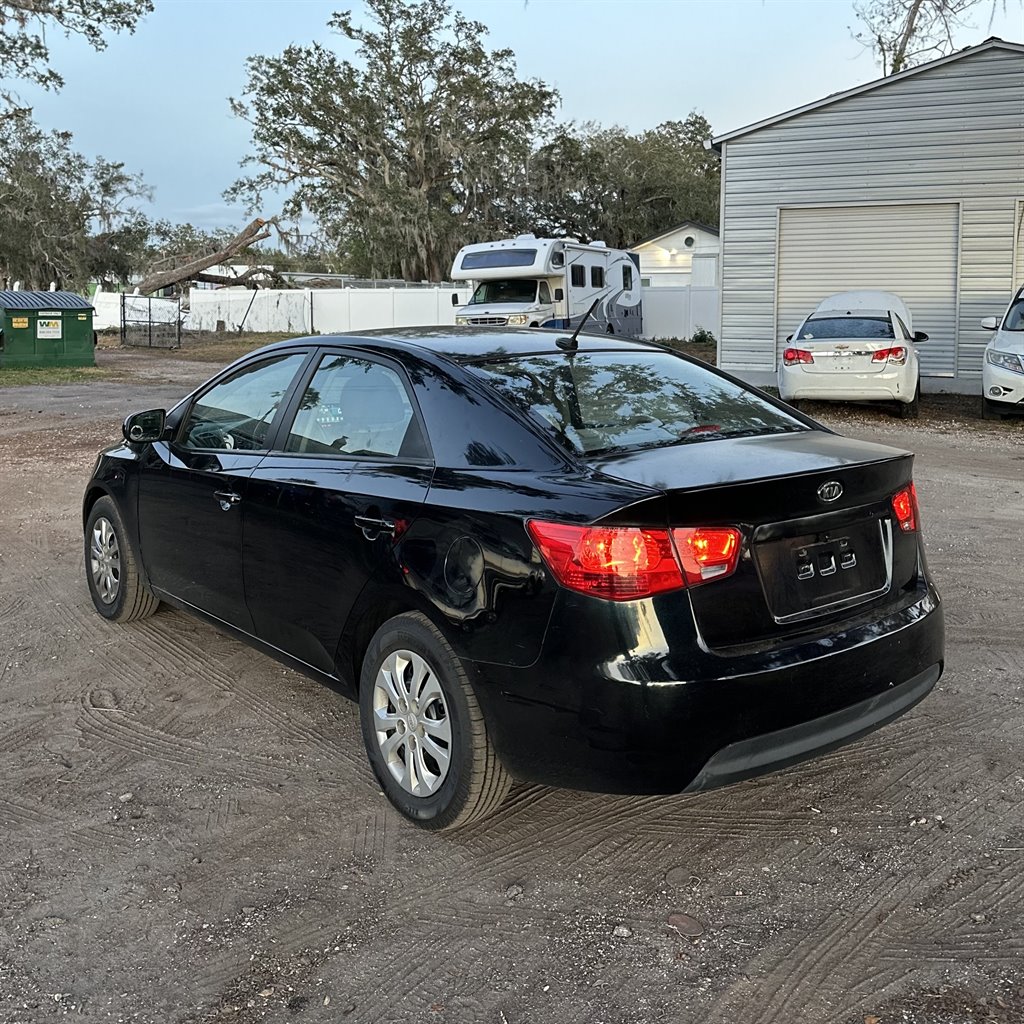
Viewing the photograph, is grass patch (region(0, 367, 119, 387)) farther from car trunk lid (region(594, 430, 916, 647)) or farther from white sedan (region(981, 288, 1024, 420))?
car trunk lid (region(594, 430, 916, 647))

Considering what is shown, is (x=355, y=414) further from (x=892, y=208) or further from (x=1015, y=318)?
(x=892, y=208)

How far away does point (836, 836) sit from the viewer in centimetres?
350

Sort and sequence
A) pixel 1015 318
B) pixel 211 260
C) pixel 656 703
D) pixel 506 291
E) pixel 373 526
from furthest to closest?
pixel 211 260
pixel 506 291
pixel 1015 318
pixel 373 526
pixel 656 703

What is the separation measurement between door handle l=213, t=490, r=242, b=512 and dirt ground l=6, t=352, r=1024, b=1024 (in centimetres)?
86

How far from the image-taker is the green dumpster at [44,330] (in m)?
25.1

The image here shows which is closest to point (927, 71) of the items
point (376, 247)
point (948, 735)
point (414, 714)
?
point (948, 735)

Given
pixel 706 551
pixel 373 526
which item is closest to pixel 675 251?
Answer: pixel 373 526

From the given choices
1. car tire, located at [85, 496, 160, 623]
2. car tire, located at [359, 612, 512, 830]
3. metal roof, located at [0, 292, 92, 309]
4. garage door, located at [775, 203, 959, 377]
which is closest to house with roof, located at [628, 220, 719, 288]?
metal roof, located at [0, 292, 92, 309]

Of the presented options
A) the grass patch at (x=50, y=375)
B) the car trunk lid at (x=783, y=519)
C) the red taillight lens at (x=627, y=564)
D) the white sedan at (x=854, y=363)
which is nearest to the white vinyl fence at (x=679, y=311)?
the grass patch at (x=50, y=375)

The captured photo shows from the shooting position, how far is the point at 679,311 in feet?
112

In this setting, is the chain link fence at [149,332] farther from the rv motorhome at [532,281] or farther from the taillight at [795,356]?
the taillight at [795,356]

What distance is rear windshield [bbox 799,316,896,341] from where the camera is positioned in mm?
14898

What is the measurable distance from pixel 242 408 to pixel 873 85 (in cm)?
1726

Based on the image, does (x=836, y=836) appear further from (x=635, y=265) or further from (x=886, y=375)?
(x=635, y=265)
